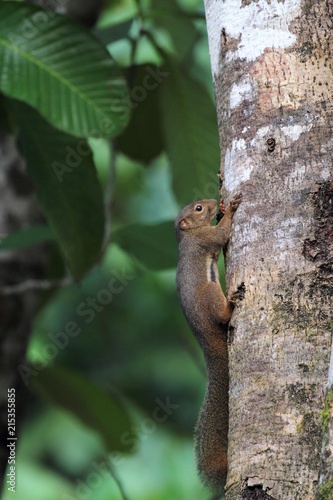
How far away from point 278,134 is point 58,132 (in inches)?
82.5

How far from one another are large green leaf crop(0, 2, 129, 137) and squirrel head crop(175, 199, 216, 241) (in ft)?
1.62

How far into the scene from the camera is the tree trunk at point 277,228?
78.2 inches

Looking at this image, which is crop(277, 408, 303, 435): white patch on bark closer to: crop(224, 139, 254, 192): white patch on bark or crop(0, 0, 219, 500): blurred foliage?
crop(224, 139, 254, 192): white patch on bark

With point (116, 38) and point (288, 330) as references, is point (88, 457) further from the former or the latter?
point (288, 330)

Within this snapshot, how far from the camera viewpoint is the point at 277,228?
87.7 inches

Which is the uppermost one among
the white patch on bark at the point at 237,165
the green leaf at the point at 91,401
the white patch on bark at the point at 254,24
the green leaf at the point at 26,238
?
the white patch on bark at the point at 254,24

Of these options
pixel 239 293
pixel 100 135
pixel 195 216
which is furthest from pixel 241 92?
pixel 100 135

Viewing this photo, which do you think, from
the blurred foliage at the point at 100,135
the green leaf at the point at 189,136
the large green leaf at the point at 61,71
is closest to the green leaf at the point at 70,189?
the blurred foliage at the point at 100,135

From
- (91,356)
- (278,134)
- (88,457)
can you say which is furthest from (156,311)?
(278,134)

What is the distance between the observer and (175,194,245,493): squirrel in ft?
9.47

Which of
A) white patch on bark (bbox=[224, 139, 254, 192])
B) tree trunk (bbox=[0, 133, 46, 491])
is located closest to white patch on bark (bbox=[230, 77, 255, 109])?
white patch on bark (bbox=[224, 139, 254, 192])

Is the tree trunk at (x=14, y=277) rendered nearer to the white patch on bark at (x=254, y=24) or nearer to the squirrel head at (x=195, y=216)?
the squirrel head at (x=195, y=216)

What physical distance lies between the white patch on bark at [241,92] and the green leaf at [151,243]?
5.56ft

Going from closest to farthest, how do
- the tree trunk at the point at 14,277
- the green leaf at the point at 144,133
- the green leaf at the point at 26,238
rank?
the green leaf at the point at 26,238 < the tree trunk at the point at 14,277 < the green leaf at the point at 144,133
